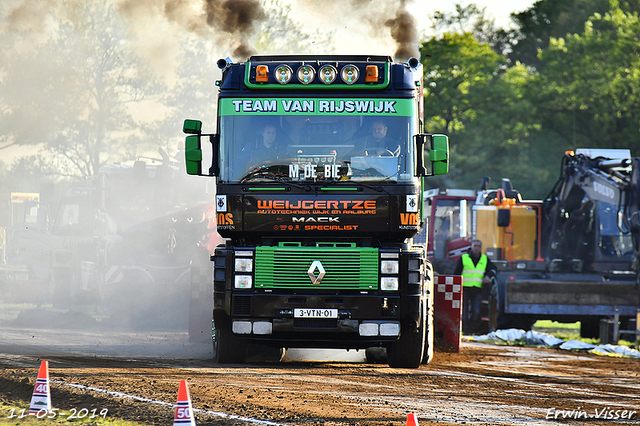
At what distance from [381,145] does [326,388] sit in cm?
277

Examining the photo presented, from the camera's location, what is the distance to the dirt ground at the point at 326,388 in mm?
7266

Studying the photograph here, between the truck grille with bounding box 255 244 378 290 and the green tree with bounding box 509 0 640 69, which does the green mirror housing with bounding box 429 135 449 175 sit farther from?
the green tree with bounding box 509 0 640 69

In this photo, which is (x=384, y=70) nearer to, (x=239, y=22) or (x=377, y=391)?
(x=377, y=391)

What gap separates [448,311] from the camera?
44.2ft

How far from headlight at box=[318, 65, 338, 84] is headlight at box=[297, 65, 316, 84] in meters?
0.08

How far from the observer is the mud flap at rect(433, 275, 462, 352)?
43.9ft

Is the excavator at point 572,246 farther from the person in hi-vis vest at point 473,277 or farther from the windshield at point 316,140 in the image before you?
the windshield at point 316,140

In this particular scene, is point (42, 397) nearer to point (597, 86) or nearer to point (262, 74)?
point (262, 74)

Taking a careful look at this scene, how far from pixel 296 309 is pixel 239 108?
2.33 m

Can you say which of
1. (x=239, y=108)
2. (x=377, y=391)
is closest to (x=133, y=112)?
(x=239, y=108)

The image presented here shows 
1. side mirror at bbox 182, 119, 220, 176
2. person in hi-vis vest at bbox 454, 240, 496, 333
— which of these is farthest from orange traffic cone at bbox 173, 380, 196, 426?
person in hi-vis vest at bbox 454, 240, 496, 333

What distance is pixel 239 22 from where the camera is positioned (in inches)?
780

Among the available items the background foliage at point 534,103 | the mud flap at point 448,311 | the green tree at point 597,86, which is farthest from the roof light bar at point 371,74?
the background foliage at point 534,103

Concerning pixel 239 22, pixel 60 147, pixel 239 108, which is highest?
pixel 239 22
